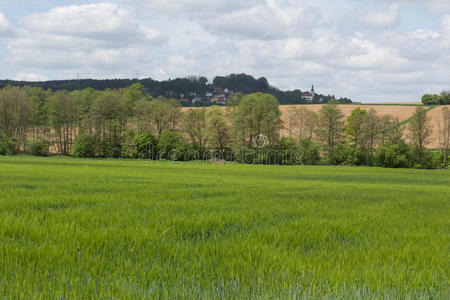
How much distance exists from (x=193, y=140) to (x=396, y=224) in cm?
7430

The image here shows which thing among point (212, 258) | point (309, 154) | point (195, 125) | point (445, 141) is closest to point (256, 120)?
point (309, 154)

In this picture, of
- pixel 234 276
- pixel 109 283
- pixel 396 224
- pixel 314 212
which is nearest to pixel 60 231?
pixel 109 283

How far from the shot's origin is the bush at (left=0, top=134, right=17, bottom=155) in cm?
7269

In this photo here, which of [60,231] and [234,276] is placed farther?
[60,231]

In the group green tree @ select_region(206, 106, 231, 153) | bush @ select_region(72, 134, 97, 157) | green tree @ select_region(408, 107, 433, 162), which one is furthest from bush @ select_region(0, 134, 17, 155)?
green tree @ select_region(408, 107, 433, 162)

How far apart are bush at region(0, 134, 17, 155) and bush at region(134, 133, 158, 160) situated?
2566 cm

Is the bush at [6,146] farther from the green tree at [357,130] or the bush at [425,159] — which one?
the bush at [425,159]

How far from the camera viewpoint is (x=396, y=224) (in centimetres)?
675

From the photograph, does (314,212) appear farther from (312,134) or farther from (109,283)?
(312,134)

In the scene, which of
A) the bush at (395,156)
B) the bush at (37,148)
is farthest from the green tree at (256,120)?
the bush at (37,148)

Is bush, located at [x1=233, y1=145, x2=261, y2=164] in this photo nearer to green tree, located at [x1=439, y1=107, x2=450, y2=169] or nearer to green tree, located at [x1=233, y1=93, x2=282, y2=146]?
green tree, located at [x1=233, y1=93, x2=282, y2=146]

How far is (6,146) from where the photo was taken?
7294cm

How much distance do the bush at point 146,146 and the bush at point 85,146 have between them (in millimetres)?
9882

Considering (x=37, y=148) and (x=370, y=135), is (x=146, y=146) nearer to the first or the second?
(x=37, y=148)
